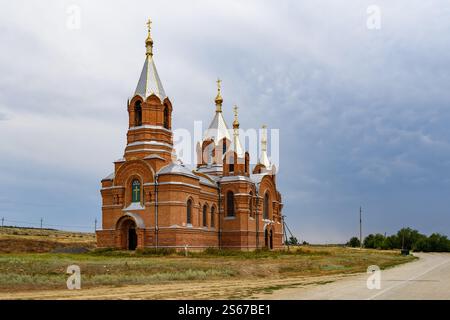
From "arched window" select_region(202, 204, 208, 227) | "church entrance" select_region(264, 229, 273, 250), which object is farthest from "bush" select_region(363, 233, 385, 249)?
"arched window" select_region(202, 204, 208, 227)

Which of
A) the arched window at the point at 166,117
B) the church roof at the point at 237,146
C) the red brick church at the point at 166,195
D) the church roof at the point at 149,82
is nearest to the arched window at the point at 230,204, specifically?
the red brick church at the point at 166,195

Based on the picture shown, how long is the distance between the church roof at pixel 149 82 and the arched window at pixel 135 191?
690cm

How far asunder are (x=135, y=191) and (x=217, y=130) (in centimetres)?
1473

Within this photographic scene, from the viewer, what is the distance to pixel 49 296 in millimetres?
13875

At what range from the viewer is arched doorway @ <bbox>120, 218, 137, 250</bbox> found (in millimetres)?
40031

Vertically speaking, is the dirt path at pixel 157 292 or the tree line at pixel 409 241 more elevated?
the dirt path at pixel 157 292

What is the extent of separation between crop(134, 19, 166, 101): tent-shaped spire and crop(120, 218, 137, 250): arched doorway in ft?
33.0

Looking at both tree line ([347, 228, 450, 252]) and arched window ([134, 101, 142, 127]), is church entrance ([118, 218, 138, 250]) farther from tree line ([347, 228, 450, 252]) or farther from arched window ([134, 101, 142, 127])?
tree line ([347, 228, 450, 252])

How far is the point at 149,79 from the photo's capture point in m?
42.2

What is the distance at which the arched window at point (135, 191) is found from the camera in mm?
40203

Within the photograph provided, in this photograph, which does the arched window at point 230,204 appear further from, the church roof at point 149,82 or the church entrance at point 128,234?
the church roof at point 149,82
